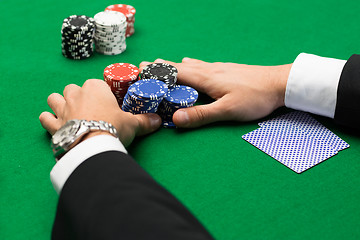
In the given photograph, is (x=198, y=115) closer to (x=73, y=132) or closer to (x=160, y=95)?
(x=160, y=95)

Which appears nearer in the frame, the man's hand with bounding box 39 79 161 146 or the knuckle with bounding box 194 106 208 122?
the man's hand with bounding box 39 79 161 146

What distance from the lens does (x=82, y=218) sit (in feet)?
4.02

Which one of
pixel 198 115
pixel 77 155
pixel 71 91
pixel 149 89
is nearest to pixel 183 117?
pixel 198 115

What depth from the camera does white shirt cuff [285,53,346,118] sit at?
1.93m

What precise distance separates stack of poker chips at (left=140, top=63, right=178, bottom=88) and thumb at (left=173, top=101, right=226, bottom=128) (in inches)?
6.8

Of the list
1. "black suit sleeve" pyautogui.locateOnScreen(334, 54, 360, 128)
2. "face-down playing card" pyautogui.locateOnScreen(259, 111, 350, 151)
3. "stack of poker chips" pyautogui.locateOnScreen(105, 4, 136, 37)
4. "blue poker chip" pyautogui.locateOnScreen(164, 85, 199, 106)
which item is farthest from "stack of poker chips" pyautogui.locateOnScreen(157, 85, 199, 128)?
"stack of poker chips" pyautogui.locateOnScreen(105, 4, 136, 37)

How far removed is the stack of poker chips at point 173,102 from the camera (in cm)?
194

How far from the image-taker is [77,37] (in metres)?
2.37

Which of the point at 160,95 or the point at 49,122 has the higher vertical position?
the point at 160,95

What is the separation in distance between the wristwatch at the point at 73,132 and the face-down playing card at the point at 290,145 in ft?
1.92

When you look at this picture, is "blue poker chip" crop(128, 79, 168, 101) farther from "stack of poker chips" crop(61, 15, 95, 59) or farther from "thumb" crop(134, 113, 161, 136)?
"stack of poker chips" crop(61, 15, 95, 59)

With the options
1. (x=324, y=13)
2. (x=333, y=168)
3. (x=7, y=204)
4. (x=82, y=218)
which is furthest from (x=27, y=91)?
(x=324, y=13)

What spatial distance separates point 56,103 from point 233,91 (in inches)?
27.3

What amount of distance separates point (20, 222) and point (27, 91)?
2.61 ft
